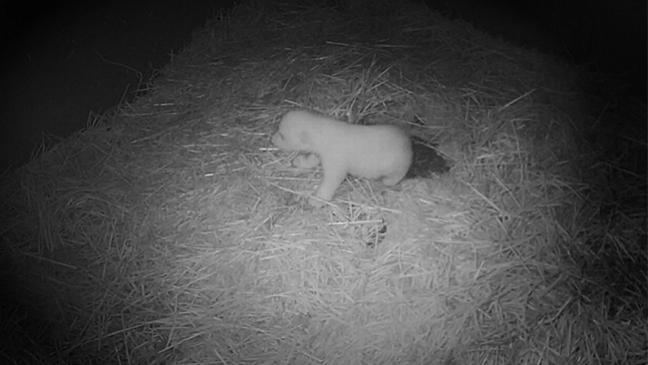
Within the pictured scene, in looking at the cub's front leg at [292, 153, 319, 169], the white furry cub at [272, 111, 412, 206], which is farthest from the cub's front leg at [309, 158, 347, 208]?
the cub's front leg at [292, 153, 319, 169]

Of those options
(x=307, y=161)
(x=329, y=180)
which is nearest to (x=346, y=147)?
(x=329, y=180)

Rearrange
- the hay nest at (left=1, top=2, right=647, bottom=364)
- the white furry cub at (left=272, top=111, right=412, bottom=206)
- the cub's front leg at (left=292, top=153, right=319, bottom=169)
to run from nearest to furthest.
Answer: the hay nest at (left=1, top=2, right=647, bottom=364) < the white furry cub at (left=272, top=111, right=412, bottom=206) < the cub's front leg at (left=292, top=153, right=319, bottom=169)

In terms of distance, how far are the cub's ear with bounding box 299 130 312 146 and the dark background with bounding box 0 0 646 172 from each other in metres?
1.11

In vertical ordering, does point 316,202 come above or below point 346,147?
below

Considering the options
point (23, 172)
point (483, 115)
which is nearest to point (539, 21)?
point (483, 115)

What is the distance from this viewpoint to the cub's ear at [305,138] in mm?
1836

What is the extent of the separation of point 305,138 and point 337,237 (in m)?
0.37

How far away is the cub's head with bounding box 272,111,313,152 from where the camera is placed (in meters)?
1.84

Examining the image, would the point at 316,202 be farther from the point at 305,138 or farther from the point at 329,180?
the point at 305,138

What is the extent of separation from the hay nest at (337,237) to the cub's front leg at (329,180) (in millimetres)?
43

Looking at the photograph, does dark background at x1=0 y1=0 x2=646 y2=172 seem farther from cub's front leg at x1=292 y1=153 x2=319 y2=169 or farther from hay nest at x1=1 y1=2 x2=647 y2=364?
Result: cub's front leg at x1=292 y1=153 x2=319 y2=169

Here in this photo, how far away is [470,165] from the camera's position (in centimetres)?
193

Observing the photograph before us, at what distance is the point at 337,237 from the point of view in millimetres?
1833

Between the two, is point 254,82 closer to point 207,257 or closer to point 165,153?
point 165,153
